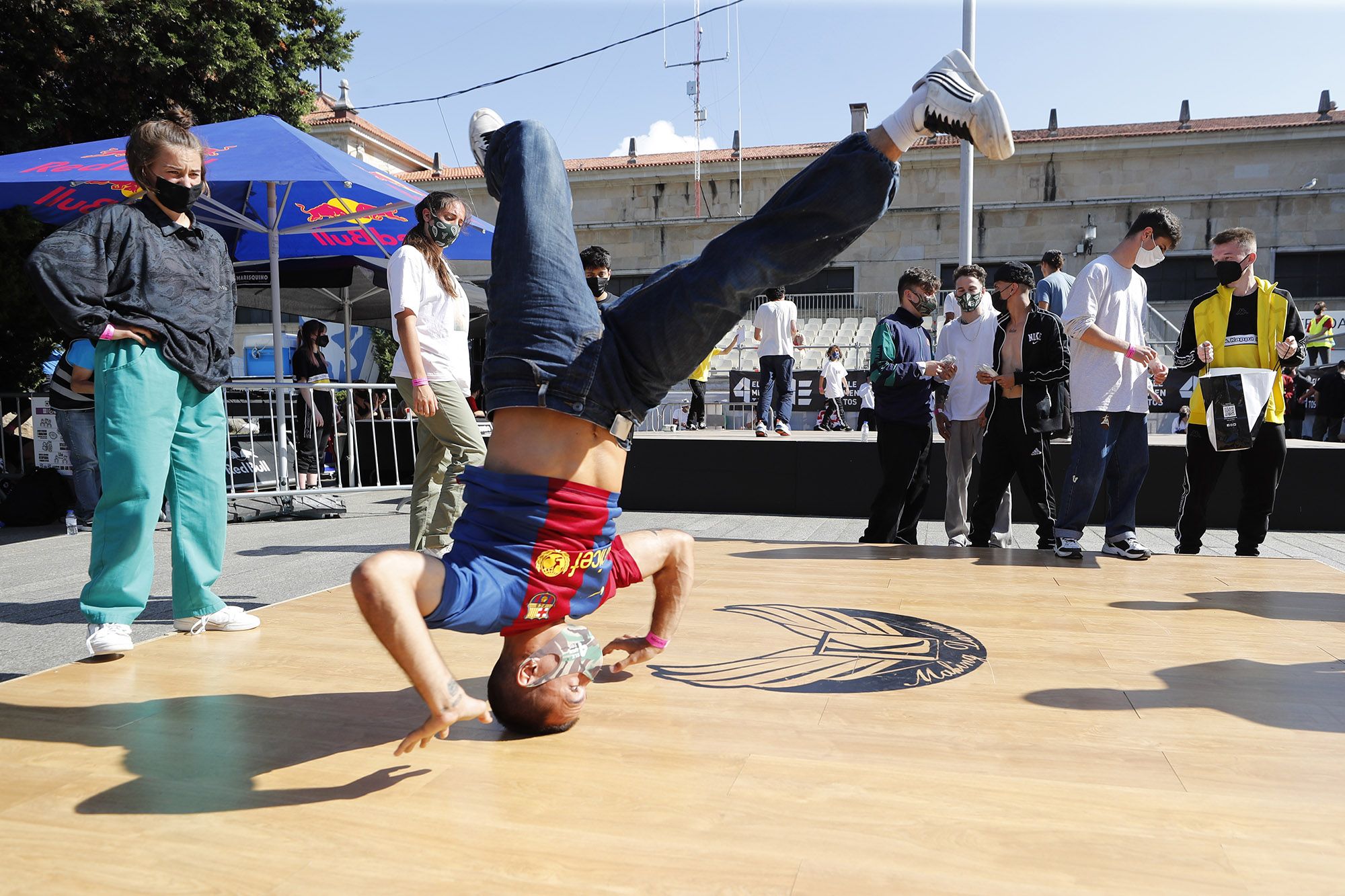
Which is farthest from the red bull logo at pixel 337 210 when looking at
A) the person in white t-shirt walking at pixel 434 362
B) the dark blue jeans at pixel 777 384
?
the person in white t-shirt walking at pixel 434 362

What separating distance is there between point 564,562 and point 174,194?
2.21 metres

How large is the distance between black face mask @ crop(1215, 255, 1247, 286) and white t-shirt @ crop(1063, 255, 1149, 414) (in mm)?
802

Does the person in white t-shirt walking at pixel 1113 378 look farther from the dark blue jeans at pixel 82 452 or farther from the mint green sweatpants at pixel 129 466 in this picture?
the dark blue jeans at pixel 82 452

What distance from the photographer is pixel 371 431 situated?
866 cm

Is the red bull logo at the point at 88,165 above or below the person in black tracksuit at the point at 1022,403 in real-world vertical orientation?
above

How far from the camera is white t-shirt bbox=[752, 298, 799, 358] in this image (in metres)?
9.14

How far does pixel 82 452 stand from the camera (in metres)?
7.01

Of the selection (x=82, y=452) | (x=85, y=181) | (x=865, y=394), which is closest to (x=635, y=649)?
(x=85, y=181)

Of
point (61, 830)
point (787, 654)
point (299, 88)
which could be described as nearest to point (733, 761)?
point (787, 654)

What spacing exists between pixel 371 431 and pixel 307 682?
6169 mm

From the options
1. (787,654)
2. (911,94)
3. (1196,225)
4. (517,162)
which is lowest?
(787,654)

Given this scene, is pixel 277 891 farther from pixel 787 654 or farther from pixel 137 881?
pixel 787 654

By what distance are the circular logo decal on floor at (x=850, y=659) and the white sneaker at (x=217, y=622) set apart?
166cm

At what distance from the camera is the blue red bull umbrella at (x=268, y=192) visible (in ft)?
21.8
